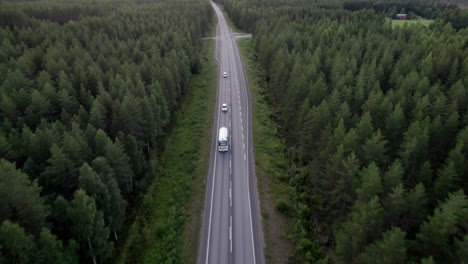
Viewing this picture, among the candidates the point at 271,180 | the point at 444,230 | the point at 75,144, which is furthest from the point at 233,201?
the point at 444,230

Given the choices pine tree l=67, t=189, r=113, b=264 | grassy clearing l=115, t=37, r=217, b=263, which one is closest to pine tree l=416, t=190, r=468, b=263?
grassy clearing l=115, t=37, r=217, b=263

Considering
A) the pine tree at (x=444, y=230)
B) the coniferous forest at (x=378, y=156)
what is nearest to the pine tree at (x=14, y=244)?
the coniferous forest at (x=378, y=156)

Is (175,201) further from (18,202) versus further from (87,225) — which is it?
(18,202)

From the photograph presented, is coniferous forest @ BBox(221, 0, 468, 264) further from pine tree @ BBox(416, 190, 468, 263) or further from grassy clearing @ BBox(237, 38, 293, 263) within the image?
grassy clearing @ BBox(237, 38, 293, 263)

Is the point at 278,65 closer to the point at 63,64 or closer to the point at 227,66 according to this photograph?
the point at 227,66

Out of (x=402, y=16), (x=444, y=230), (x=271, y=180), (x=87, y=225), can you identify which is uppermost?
(x=402, y=16)

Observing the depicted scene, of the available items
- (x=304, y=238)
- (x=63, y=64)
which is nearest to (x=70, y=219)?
(x=304, y=238)
